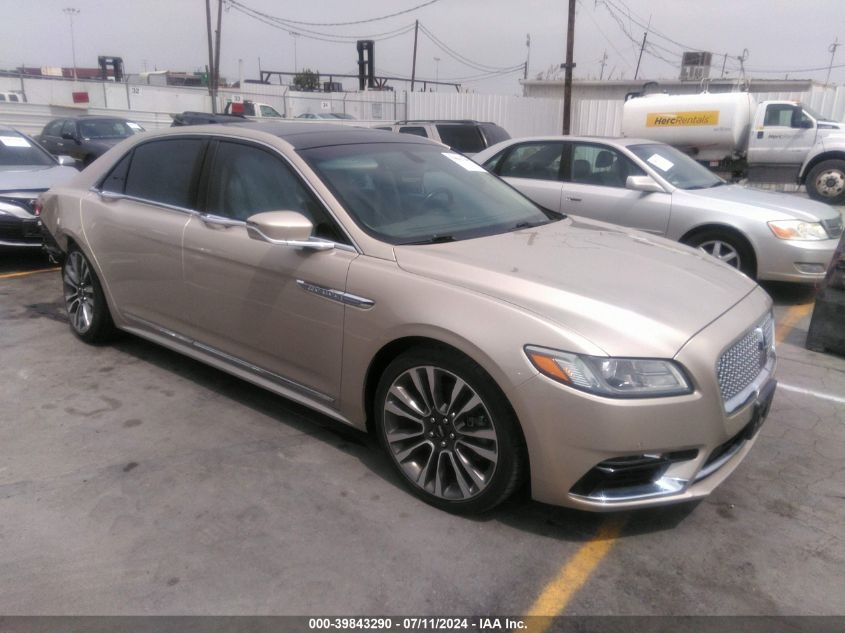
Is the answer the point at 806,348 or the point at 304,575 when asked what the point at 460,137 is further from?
the point at 304,575

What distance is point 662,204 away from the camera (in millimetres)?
6883

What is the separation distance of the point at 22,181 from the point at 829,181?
14263 millimetres

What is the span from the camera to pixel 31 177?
25.6ft

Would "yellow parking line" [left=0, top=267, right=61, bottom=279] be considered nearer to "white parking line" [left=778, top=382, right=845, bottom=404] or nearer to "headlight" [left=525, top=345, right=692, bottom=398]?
"headlight" [left=525, top=345, right=692, bottom=398]

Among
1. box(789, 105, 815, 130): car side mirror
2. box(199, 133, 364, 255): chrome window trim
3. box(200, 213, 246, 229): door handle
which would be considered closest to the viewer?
box(199, 133, 364, 255): chrome window trim

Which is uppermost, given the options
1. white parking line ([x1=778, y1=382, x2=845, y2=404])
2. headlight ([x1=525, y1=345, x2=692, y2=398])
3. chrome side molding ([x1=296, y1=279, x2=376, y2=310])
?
chrome side molding ([x1=296, y1=279, x2=376, y2=310])

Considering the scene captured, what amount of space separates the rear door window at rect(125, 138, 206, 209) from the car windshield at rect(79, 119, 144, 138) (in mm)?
13399

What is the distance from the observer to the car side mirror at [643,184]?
683cm

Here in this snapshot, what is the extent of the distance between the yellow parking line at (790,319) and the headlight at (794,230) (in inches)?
25.3

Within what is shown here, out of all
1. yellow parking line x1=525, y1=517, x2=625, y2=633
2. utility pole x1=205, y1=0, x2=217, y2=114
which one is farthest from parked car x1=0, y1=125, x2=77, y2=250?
utility pole x1=205, y1=0, x2=217, y2=114

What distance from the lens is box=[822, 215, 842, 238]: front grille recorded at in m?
6.77

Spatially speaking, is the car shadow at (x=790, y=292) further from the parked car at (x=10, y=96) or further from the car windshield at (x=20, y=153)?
the parked car at (x=10, y=96)

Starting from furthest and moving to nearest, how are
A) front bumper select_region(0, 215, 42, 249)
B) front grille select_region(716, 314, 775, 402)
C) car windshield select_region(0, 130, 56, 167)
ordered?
car windshield select_region(0, 130, 56, 167) → front bumper select_region(0, 215, 42, 249) → front grille select_region(716, 314, 775, 402)

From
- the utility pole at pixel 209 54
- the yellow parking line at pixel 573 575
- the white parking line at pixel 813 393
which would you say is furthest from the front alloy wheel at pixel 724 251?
the utility pole at pixel 209 54
